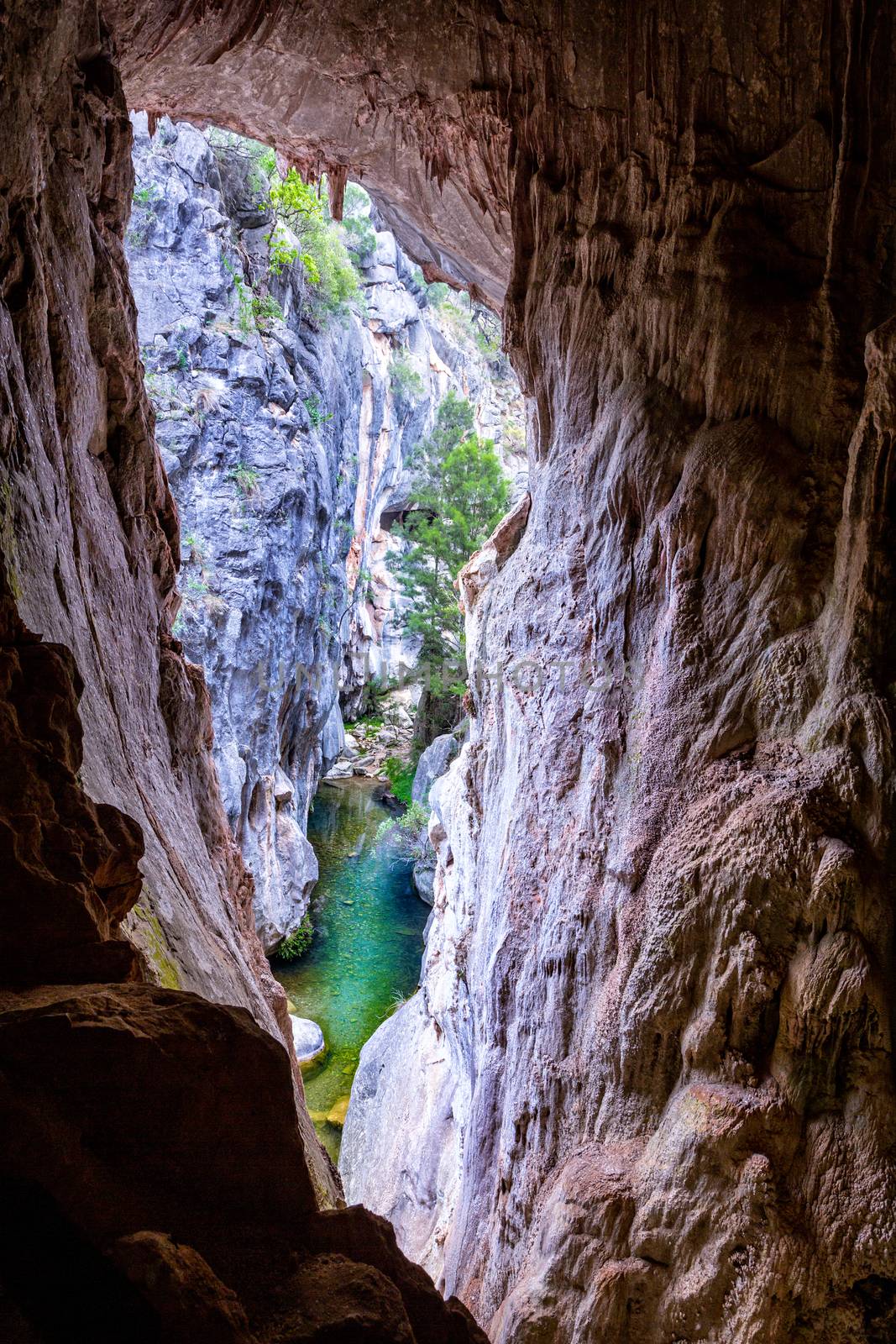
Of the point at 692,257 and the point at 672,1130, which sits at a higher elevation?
the point at 692,257

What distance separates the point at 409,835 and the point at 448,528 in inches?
298

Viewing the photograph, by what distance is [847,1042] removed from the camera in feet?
10.7

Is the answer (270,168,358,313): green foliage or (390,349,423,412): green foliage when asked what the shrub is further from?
(390,349,423,412): green foliage

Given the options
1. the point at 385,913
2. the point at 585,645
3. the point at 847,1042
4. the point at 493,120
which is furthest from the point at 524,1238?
the point at 385,913

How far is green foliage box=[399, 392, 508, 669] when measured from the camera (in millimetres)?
19625

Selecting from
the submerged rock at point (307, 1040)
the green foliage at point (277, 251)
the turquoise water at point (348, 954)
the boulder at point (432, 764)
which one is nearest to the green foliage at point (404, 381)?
the green foliage at point (277, 251)

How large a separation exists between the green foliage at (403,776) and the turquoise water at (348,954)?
1.34 meters

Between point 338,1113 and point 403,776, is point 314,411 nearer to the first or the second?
point 403,776

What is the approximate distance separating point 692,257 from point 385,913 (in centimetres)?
1501

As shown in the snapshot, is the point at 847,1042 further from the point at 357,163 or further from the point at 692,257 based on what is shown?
the point at 357,163

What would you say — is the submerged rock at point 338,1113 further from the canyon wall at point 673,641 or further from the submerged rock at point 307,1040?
the canyon wall at point 673,641

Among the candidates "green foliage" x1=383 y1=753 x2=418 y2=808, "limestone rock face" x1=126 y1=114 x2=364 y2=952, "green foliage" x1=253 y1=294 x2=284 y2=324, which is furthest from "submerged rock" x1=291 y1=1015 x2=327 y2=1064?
"green foliage" x1=253 y1=294 x2=284 y2=324

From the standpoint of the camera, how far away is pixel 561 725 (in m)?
5.64

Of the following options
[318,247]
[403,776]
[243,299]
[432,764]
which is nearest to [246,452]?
[243,299]
